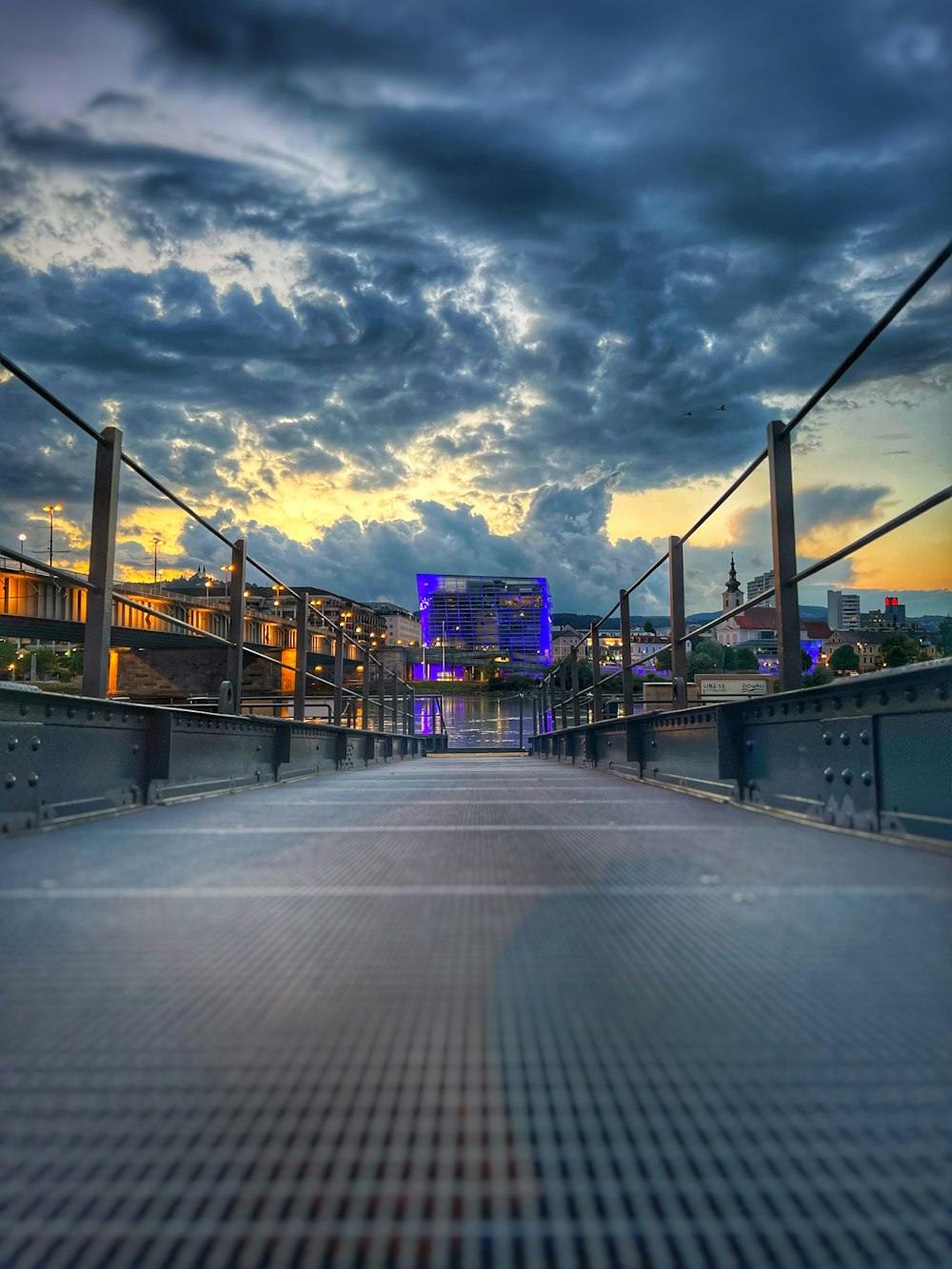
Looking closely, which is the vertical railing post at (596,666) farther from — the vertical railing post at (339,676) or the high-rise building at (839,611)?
the high-rise building at (839,611)

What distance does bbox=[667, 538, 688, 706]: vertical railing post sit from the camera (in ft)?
14.7

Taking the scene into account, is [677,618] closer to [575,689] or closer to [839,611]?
[839,611]

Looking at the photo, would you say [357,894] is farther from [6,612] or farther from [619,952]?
[6,612]

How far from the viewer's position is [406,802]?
11.9 feet

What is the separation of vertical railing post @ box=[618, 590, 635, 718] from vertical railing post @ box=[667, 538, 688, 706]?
1.01m

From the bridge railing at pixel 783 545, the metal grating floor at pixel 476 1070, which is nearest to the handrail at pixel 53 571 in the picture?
the metal grating floor at pixel 476 1070

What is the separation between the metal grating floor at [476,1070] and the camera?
1.98 feet

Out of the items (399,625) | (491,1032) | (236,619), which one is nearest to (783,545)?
(491,1032)

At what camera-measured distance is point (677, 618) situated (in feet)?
15.0

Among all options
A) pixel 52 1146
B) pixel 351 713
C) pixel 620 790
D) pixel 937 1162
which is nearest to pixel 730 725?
pixel 620 790

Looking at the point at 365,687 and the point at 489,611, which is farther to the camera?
the point at 489,611

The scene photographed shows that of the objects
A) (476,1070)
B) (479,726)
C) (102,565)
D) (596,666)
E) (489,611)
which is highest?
(489,611)

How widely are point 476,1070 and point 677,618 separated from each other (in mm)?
3941

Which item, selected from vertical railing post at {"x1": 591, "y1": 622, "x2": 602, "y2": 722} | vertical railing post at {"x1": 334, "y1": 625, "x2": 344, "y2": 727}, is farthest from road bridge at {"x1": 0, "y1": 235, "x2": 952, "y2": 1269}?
vertical railing post at {"x1": 591, "y1": 622, "x2": 602, "y2": 722}
